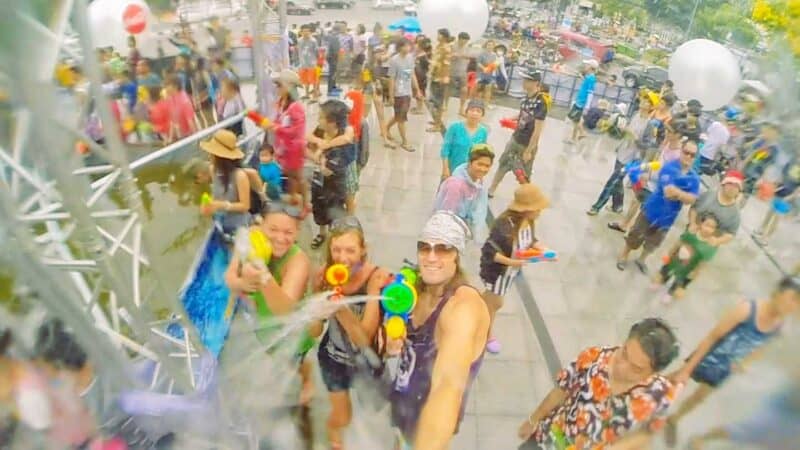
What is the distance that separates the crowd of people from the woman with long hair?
0.03 ft

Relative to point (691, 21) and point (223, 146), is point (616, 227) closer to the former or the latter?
point (223, 146)

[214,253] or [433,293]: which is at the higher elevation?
[433,293]

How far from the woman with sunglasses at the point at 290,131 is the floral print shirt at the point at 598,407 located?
2897 millimetres

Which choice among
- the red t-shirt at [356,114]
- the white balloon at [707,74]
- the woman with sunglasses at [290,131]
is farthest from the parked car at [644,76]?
the woman with sunglasses at [290,131]

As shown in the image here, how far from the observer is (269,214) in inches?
89.9

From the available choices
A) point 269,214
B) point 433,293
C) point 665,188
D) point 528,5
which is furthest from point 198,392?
point 528,5

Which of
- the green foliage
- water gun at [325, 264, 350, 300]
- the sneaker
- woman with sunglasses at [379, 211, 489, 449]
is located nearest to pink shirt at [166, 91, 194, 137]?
the sneaker

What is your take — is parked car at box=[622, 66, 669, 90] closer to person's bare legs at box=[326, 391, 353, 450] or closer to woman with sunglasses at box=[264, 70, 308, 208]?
woman with sunglasses at box=[264, 70, 308, 208]

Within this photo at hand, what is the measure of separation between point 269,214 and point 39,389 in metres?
1.09

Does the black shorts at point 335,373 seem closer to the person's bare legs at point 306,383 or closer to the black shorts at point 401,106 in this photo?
the person's bare legs at point 306,383

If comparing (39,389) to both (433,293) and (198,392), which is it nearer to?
(198,392)

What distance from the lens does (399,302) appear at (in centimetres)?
188

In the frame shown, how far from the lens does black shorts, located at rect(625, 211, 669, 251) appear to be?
4492mm

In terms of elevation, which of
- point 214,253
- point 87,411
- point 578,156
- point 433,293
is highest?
point 433,293
